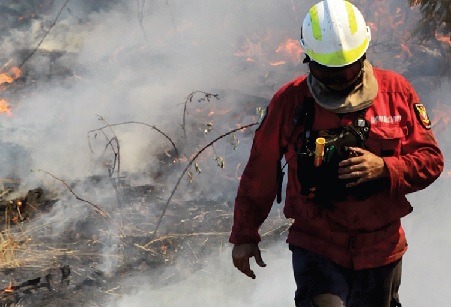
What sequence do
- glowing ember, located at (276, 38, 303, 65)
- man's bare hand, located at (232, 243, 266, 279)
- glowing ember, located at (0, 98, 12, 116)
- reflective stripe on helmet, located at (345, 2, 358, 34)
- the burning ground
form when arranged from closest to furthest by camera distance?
reflective stripe on helmet, located at (345, 2, 358, 34) → man's bare hand, located at (232, 243, 266, 279) → the burning ground → glowing ember, located at (0, 98, 12, 116) → glowing ember, located at (276, 38, 303, 65)

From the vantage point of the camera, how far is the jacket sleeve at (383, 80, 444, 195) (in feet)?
9.88

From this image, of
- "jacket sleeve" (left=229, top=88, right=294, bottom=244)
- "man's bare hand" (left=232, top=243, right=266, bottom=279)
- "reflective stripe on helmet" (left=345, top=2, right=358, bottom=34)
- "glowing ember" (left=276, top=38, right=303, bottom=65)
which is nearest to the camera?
"reflective stripe on helmet" (left=345, top=2, right=358, bottom=34)

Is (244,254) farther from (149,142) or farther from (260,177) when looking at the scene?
(149,142)

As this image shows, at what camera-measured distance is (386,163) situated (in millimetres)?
2984

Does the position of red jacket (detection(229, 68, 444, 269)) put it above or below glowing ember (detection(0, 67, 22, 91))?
above

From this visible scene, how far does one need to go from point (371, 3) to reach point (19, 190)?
5.21 meters

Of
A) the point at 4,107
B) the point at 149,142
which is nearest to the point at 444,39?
the point at 149,142

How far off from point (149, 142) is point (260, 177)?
13.8 feet

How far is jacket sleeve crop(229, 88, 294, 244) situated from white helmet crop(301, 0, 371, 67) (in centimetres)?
29

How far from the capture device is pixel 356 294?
325 cm

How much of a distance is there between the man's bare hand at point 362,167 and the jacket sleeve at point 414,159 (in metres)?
0.05

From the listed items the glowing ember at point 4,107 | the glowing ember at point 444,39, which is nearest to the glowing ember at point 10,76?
the glowing ember at point 4,107

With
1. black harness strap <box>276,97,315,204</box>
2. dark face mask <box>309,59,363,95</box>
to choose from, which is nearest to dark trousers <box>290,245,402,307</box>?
black harness strap <box>276,97,315,204</box>

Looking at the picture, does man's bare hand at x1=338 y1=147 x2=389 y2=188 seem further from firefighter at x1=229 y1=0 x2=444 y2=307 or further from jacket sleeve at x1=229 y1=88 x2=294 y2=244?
jacket sleeve at x1=229 y1=88 x2=294 y2=244
